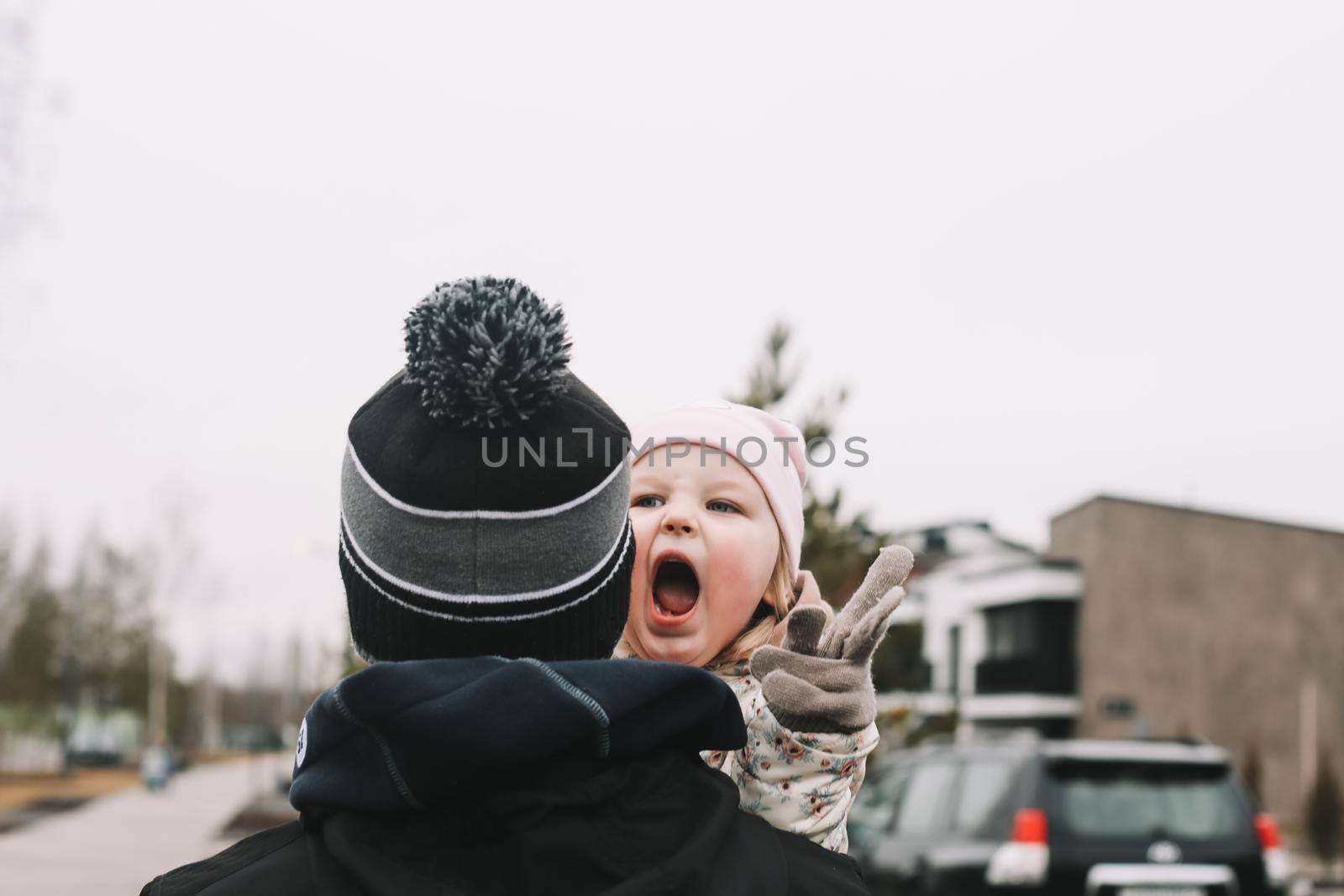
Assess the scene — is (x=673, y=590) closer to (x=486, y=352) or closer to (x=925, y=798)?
(x=486, y=352)

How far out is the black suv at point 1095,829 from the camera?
7.76 meters

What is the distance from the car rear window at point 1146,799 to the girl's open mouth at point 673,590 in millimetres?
6131

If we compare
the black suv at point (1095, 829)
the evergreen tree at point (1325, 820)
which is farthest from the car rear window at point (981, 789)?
the evergreen tree at point (1325, 820)

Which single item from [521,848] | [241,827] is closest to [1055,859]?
[521,848]

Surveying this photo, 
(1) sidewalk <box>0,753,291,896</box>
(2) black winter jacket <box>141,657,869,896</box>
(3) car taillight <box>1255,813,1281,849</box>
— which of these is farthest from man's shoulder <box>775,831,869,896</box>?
(1) sidewalk <box>0,753,291,896</box>

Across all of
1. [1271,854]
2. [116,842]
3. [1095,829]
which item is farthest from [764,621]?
[116,842]

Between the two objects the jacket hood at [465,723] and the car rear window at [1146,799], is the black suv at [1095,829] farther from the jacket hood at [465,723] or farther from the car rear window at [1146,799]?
Answer: the jacket hood at [465,723]

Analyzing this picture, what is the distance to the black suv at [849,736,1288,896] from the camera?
25.5 feet

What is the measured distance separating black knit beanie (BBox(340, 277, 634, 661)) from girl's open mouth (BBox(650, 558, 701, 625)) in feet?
3.27

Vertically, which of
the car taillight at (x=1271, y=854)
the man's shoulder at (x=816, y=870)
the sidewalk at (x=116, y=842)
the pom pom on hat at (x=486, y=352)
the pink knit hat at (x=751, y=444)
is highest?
the pom pom on hat at (x=486, y=352)

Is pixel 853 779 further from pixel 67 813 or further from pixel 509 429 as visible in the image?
pixel 67 813

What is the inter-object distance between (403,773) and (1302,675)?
48561 mm

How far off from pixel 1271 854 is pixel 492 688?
8.12m

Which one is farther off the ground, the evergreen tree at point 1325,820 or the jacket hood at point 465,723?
the jacket hood at point 465,723
